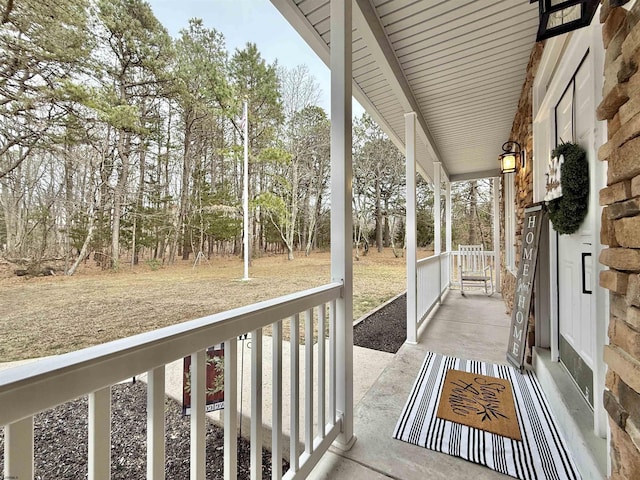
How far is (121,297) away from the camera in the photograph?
1444 mm

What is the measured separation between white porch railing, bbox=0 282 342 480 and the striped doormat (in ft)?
2.43

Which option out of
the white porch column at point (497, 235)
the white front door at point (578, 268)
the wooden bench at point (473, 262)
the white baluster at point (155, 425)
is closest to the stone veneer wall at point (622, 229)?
the white front door at point (578, 268)

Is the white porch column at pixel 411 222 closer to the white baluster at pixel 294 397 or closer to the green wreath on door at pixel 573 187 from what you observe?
the green wreath on door at pixel 573 187

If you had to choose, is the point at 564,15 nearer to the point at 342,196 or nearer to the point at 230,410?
the point at 342,196

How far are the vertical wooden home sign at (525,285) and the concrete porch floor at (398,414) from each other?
0.25m

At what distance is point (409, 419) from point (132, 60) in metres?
2.66

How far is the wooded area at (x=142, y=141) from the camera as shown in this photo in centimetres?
103

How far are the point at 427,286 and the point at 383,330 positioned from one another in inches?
34.9

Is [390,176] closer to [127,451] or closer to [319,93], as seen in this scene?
[319,93]

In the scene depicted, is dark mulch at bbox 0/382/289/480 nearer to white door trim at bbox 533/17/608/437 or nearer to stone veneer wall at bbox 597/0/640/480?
stone veneer wall at bbox 597/0/640/480

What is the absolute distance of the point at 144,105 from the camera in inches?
63.1

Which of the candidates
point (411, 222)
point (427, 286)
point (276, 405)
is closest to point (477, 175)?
point (427, 286)

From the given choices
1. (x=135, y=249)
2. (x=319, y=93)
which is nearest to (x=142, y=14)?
(x=135, y=249)

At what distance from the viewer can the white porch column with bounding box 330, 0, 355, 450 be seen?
5.16 feet
